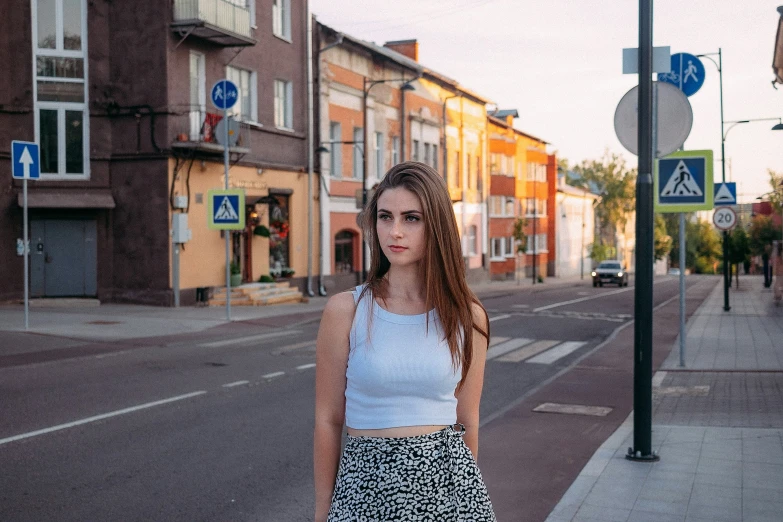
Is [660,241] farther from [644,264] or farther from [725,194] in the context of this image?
[644,264]

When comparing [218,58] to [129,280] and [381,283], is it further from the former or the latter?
[381,283]

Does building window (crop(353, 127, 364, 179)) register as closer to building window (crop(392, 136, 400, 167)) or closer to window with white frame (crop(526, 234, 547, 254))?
building window (crop(392, 136, 400, 167))

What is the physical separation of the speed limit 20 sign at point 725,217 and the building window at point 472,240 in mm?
26091

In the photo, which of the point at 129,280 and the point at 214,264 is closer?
the point at 129,280

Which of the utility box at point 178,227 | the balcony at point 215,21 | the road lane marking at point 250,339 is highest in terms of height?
the balcony at point 215,21

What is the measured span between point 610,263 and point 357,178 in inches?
870

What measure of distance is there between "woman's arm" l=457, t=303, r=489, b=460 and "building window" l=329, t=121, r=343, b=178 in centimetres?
3057

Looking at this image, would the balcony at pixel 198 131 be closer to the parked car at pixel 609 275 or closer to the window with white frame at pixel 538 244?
the parked car at pixel 609 275

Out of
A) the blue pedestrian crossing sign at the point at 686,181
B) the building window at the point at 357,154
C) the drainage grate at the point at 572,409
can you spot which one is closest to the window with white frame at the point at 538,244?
the building window at the point at 357,154

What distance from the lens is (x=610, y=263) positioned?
51.9 metres

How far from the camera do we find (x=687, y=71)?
13.4m

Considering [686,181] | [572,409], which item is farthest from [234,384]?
[686,181]

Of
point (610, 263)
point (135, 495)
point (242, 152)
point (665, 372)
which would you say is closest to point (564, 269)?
point (610, 263)

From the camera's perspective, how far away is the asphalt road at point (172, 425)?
6.00 metres
